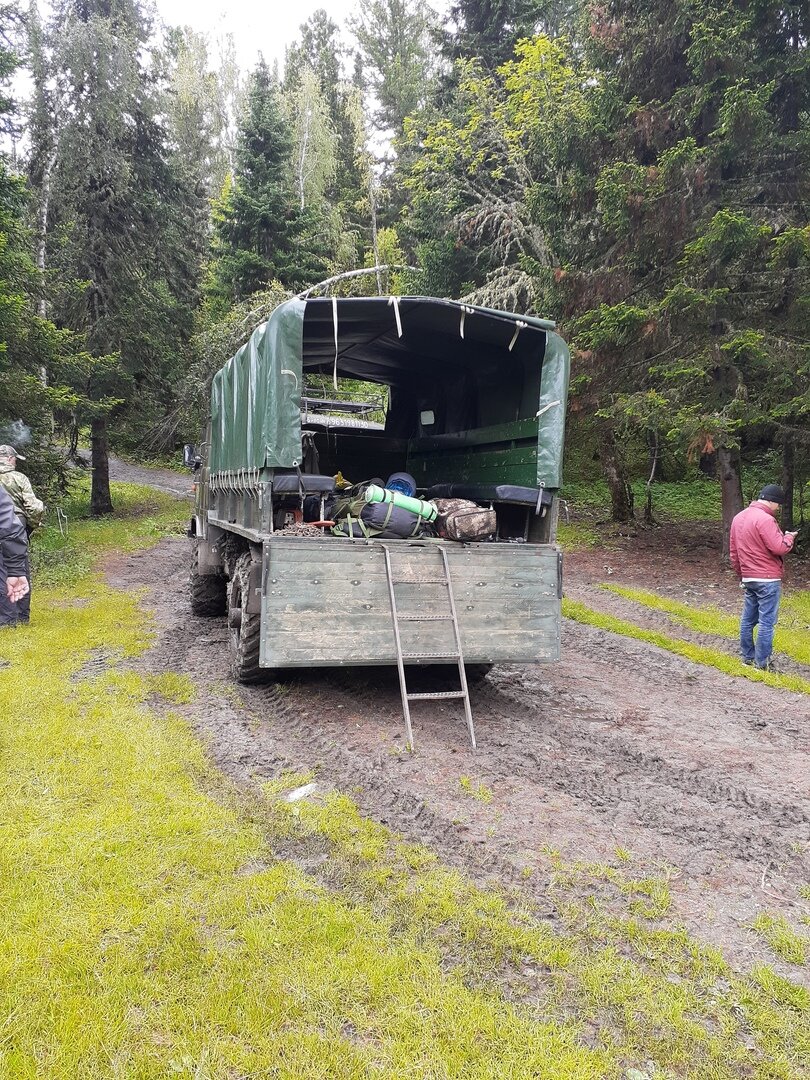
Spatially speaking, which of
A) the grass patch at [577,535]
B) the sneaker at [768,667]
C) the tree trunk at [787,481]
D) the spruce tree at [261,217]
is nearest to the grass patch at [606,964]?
the sneaker at [768,667]

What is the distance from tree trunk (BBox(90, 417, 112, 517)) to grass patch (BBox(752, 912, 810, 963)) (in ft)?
56.4

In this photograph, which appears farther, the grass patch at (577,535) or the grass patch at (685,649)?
the grass patch at (577,535)

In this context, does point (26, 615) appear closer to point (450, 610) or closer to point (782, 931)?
point (450, 610)

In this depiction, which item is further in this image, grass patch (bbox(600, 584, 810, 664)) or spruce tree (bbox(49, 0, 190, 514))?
spruce tree (bbox(49, 0, 190, 514))

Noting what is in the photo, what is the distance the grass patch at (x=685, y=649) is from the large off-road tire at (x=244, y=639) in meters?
4.32

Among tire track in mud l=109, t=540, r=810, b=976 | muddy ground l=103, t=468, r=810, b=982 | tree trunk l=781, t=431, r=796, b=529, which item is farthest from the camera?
tree trunk l=781, t=431, r=796, b=529

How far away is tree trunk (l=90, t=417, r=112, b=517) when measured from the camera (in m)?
16.9

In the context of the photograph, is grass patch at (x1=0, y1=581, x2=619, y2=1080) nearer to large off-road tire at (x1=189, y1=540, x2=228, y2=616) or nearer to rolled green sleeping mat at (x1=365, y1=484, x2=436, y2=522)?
rolled green sleeping mat at (x1=365, y1=484, x2=436, y2=522)

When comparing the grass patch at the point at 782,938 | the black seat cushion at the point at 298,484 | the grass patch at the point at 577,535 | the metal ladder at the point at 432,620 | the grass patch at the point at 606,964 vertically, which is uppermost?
the black seat cushion at the point at 298,484

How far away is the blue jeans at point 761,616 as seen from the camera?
6.34m

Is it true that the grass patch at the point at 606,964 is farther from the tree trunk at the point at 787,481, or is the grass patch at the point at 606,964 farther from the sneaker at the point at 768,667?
the tree trunk at the point at 787,481

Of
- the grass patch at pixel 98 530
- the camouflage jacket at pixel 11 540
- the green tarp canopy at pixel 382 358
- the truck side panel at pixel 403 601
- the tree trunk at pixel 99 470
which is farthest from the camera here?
the tree trunk at pixel 99 470

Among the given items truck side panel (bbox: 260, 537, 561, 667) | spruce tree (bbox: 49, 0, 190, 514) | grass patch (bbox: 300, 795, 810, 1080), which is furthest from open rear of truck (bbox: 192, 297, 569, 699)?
spruce tree (bbox: 49, 0, 190, 514)

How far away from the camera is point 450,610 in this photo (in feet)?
15.9
